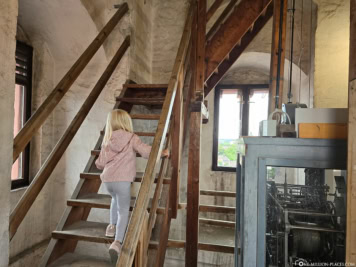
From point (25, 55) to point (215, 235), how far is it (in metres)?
3.93

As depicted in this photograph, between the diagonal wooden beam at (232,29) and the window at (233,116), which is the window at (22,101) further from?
the window at (233,116)

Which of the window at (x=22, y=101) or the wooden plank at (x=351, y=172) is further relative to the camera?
the window at (x=22, y=101)

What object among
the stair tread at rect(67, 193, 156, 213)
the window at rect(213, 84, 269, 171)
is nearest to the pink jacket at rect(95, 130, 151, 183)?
the stair tread at rect(67, 193, 156, 213)

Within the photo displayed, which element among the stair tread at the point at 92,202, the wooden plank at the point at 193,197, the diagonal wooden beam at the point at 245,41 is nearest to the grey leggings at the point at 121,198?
the stair tread at the point at 92,202

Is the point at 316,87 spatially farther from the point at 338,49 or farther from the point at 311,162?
the point at 311,162

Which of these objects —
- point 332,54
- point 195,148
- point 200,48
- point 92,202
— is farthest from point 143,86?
point 332,54

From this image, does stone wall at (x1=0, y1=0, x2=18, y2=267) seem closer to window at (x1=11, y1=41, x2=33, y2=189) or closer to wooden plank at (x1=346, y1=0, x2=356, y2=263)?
wooden plank at (x1=346, y1=0, x2=356, y2=263)

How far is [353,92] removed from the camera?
1.01 m

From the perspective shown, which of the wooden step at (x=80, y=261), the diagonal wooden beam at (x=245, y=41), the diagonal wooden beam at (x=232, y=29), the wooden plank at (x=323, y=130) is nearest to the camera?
the wooden plank at (x=323, y=130)

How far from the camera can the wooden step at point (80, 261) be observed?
2127mm

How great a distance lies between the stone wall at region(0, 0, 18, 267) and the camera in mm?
1635

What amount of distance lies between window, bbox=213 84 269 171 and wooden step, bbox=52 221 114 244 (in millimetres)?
3332

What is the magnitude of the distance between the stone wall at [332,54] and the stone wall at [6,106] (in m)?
3.26

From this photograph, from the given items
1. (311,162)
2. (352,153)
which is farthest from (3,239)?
(352,153)
